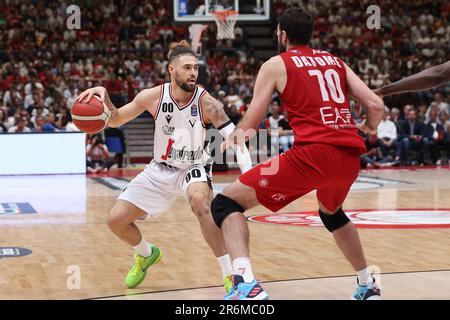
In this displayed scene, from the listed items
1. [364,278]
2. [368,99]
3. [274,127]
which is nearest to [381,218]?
[364,278]

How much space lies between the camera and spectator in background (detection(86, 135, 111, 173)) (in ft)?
57.6

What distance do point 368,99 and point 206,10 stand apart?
37.8 ft

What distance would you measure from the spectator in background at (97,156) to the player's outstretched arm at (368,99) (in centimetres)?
1246

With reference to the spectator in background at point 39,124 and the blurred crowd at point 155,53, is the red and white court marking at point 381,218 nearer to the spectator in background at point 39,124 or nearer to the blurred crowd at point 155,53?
the blurred crowd at point 155,53

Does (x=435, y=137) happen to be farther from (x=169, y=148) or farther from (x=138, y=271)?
(x=138, y=271)

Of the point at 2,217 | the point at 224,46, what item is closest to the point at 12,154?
the point at 2,217

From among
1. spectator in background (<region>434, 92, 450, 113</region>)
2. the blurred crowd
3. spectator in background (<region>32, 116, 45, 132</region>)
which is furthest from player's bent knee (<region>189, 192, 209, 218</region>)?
spectator in background (<region>434, 92, 450, 113</region>)

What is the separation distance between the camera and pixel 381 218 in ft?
34.9

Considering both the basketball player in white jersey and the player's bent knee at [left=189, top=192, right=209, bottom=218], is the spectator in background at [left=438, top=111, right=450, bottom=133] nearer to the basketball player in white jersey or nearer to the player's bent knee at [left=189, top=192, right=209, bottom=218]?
the basketball player in white jersey

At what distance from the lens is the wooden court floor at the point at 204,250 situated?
6277 millimetres

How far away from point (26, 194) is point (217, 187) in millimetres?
3076

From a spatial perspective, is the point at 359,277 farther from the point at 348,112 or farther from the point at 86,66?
the point at 86,66

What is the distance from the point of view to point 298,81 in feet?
17.4

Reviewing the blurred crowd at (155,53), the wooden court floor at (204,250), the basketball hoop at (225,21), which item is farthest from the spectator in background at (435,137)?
the wooden court floor at (204,250)
